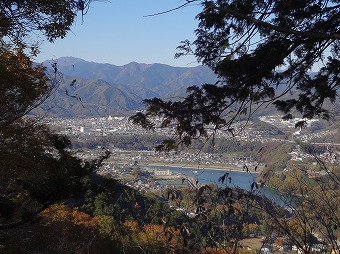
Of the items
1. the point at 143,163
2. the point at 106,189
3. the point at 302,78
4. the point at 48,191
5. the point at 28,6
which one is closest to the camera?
the point at 302,78

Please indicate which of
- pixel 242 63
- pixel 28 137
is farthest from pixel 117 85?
pixel 242 63

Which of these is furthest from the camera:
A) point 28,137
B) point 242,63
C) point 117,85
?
point 117,85

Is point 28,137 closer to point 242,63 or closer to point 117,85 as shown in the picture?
point 242,63

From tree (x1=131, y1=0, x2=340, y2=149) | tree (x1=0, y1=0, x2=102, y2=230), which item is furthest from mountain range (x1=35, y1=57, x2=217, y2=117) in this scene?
tree (x1=131, y1=0, x2=340, y2=149)

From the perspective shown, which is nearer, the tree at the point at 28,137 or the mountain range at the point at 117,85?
the tree at the point at 28,137

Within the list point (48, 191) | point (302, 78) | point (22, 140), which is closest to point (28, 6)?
point (22, 140)

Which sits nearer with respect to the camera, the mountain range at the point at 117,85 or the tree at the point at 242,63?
the tree at the point at 242,63

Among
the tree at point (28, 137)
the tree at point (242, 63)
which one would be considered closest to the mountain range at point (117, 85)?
the tree at point (28, 137)

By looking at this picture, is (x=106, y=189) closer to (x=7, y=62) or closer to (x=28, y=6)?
(x=7, y=62)

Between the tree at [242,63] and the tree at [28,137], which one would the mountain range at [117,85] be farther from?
the tree at [242,63]
